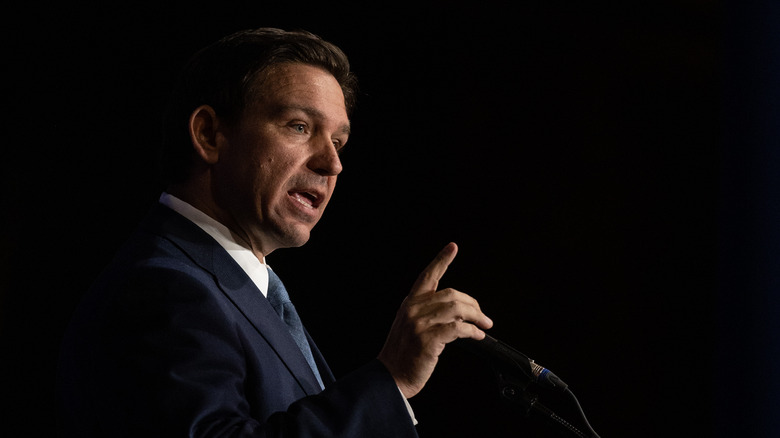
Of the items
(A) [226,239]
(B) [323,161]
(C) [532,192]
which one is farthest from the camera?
(C) [532,192]

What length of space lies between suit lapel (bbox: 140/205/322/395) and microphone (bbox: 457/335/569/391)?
12.1 inches

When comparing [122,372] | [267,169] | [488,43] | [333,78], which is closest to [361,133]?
[488,43]

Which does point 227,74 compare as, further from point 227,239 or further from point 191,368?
point 191,368

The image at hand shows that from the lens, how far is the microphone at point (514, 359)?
1.29 metres

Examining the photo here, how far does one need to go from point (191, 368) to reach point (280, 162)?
0.56 m

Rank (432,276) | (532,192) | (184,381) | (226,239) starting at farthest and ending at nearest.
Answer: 1. (532,192)
2. (226,239)
3. (432,276)
4. (184,381)

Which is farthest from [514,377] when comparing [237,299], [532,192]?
[532,192]

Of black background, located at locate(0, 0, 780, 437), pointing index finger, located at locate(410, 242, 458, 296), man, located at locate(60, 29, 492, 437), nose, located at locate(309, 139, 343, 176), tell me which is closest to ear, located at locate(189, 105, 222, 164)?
man, located at locate(60, 29, 492, 437)

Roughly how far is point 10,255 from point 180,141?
911 mm

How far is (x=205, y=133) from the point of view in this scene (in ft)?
5.22

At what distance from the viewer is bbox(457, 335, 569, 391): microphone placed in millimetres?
1287

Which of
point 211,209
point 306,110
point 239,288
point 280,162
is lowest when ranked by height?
point 239,288

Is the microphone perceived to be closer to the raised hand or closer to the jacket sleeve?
the raised hand

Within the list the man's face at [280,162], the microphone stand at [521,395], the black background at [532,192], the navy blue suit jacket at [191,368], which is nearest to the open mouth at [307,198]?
the man's face at [280,162]
